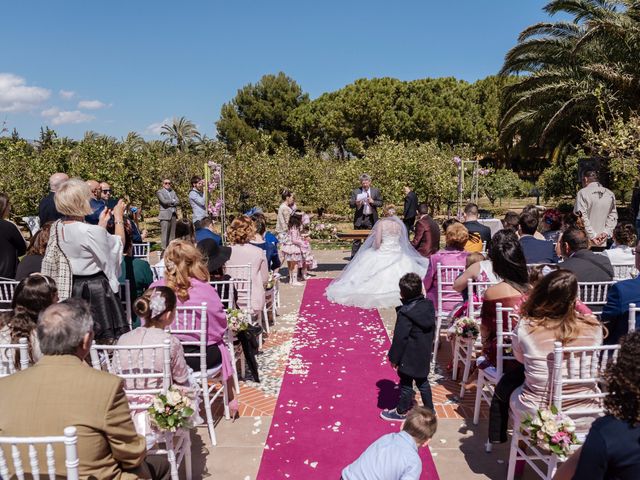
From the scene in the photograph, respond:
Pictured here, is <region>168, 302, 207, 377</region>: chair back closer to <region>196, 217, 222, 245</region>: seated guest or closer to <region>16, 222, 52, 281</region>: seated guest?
<region>16, 222, 52, 281</region>: seated guest

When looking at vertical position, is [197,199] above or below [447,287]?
above

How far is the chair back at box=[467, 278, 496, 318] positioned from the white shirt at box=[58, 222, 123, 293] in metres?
3.34

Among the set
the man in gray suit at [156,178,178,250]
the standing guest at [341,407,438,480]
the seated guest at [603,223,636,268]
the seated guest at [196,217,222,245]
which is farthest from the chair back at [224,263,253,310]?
the man in gray suit at [156,178,178,250]

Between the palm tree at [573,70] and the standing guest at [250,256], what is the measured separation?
396 inches

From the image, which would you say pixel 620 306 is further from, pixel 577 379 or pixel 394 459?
pixel 394 459

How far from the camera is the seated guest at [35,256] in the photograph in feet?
17.7

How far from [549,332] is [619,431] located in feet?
4.65

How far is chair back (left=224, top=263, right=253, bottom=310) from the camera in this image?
20.9ft

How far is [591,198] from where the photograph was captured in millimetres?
8758

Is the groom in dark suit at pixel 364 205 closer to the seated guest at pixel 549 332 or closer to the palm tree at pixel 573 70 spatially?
the palm tree at pixel 573 70

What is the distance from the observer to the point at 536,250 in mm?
6301

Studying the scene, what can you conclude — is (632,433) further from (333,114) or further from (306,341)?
(333,114)

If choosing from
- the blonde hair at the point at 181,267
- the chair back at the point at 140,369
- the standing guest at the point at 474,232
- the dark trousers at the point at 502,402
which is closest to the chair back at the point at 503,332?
the dark trousers at the point at 502,402

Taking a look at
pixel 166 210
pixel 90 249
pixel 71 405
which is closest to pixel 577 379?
pixel 71 405
